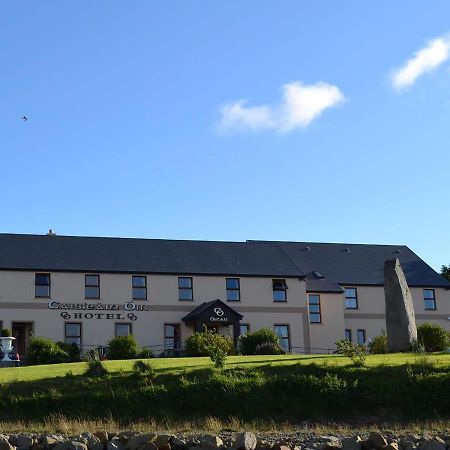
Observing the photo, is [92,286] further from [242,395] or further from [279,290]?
[242,395]

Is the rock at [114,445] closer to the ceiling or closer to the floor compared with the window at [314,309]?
closer to the floor

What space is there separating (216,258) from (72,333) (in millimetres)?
10274

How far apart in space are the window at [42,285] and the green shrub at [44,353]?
20.4ft

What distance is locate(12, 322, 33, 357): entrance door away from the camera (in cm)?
4853

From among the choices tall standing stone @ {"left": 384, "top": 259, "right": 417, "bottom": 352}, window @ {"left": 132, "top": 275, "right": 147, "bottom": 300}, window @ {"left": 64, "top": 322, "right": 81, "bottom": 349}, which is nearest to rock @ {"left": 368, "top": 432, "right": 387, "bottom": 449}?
tall standing stone @ {"left": 384, "top": 259, "right": 417, "bottom": 352}

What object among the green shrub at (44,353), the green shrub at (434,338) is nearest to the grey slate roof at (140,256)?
the green shrub at (44,353)

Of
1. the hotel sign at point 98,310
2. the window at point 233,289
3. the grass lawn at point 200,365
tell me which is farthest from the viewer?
the window at point 233,289

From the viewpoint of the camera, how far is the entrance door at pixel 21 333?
159 ft

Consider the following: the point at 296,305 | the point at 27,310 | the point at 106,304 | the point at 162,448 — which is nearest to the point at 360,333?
the point at 296,305

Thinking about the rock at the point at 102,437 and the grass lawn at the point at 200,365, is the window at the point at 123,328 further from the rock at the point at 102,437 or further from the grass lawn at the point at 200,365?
the rock at the point at 102,437

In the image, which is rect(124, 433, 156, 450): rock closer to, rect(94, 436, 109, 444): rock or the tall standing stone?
rect(94, 436, 109, 444): rock

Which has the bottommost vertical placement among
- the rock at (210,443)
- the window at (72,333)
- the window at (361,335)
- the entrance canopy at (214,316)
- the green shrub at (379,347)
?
the rock at (210,443)

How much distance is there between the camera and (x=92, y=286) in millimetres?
50125

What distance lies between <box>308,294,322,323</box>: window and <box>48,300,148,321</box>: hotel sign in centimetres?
1038
